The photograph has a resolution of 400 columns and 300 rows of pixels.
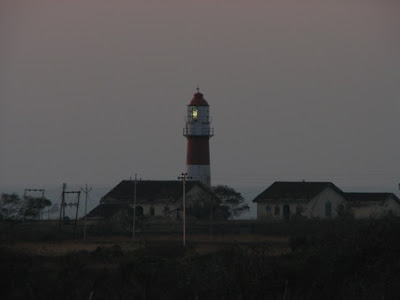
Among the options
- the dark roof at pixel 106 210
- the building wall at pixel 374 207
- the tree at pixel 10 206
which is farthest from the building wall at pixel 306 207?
the tree at pixel 10 206

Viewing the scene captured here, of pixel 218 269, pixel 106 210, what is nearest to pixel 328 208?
pixel 106 210

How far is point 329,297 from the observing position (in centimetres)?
4850

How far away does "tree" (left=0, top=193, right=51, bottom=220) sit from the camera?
85.4 meters

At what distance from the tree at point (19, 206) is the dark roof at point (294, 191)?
1374 cm

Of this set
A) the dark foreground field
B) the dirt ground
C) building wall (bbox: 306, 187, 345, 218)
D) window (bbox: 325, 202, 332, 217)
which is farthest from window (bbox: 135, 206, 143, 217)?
the dark foreground field

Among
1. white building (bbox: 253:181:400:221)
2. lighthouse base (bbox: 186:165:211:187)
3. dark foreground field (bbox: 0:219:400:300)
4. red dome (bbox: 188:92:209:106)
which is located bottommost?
dark foreground field (bbox: 0:219:400:300)

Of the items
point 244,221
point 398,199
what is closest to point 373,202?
point 398,199

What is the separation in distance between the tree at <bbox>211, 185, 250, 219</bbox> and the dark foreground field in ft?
90.2

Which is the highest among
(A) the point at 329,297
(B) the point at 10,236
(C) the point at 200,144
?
(C) the point at 200,144

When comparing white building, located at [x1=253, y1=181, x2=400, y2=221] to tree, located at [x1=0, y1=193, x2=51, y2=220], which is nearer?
tree, located at [x1=0, y1=193, x2=51, y2=220]

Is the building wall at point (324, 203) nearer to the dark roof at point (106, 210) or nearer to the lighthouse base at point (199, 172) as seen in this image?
the lighthouse base at point (199, 172)

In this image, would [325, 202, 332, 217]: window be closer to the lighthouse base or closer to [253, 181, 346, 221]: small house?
Result: [253, 181, 346, 221]: small house

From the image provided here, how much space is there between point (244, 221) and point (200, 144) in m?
Result: 9.98

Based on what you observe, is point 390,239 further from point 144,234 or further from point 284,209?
point 284,209
